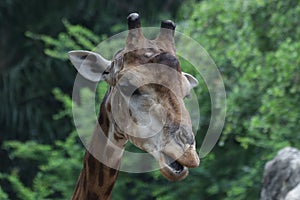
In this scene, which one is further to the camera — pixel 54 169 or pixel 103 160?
pixel 54 169

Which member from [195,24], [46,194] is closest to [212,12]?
[195,24]

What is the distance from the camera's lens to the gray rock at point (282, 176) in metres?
5.21

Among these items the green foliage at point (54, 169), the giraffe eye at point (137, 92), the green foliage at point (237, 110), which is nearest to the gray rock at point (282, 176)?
the green foliage at point (237, 110)

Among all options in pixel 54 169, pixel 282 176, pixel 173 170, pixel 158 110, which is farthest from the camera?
pixel 54 169

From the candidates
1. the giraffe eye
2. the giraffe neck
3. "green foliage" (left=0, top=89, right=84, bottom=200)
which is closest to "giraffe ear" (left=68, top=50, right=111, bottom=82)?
the giraffe neck

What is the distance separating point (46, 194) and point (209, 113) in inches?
66.9

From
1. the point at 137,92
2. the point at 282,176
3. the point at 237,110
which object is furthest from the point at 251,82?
the point at 137,92

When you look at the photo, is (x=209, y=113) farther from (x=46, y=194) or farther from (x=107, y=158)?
(x=107, y=158)

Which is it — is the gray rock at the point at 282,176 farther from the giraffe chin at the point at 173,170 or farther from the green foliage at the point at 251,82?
the giraffe chin at the point at 173,170

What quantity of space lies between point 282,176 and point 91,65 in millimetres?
1975

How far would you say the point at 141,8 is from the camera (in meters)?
11.2

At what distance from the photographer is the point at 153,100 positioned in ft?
11.0

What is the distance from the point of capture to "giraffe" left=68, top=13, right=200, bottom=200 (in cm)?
321

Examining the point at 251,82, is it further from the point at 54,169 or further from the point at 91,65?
the point at 91,65
